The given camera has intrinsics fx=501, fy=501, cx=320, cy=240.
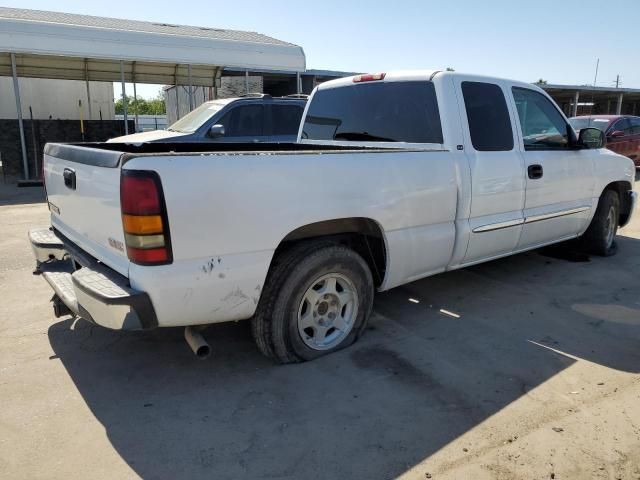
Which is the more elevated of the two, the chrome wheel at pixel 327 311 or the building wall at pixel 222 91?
the building wall at pixel 222 91

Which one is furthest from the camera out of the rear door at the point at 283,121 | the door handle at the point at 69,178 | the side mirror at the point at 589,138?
the rear door at the point at 283,121

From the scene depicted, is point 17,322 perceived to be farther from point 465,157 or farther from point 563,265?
point 563,265

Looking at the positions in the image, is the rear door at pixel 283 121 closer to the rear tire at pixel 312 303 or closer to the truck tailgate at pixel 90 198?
the truck tailgate at pixel 90 198

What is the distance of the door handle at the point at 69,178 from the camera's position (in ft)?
10.0

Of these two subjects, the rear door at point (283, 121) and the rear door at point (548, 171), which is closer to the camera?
the rear door at point (548, 171)

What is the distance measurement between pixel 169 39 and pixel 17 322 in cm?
1160

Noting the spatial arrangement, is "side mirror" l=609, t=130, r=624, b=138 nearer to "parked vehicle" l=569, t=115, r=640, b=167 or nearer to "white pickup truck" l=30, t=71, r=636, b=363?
"parked vehicle" l=569, t=115, r=640, b=167

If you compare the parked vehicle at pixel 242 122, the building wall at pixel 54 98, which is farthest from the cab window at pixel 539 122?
the building wall at pixel 54 98

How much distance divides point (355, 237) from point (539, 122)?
2.41m

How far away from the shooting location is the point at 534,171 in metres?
4.49

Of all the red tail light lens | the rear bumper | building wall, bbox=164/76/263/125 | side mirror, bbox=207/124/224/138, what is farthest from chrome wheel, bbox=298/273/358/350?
building wall, bbox=164/76/263/125

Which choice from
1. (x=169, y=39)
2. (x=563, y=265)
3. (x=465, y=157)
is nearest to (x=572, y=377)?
(x=465, y=157)

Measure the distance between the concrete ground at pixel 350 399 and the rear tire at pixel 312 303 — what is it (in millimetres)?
142

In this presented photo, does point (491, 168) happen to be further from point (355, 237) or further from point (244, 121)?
point (244, 121)
